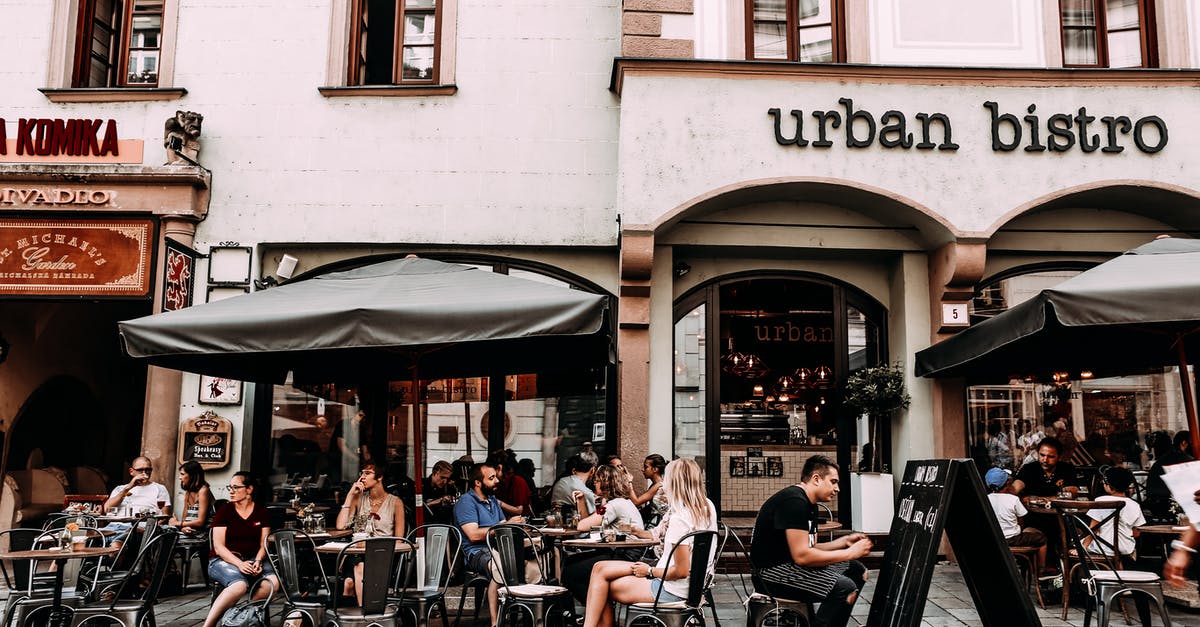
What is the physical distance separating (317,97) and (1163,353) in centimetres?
895

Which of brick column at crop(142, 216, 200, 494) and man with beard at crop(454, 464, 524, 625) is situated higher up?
brick column at crop(142, 216, 200, 494)

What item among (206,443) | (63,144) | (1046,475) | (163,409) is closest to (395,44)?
(63,144)

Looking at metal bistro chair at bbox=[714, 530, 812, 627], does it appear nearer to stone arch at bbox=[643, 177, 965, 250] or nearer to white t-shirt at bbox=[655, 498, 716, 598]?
white t-shirt at bbox=[655, 498, 716, 598]

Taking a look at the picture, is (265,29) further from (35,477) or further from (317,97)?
(35,477)

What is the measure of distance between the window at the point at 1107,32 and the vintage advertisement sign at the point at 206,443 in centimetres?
993

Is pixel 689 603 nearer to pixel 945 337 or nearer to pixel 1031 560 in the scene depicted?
pixel 1031 560

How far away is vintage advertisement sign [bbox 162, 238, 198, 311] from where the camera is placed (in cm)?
950

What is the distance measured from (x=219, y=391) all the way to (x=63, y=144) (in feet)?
10.8

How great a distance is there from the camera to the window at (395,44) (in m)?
10.8

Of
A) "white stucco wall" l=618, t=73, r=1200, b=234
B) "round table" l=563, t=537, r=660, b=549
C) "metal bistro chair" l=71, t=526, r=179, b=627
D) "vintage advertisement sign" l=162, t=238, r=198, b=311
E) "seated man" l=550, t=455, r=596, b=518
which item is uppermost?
"white stucco wall" l=618, t=73, r=1200, b=234

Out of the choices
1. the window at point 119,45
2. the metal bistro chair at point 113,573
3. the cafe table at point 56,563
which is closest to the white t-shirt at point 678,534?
the metal bistro chair at point 113,573

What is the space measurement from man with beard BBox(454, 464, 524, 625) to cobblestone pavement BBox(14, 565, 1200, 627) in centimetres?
54

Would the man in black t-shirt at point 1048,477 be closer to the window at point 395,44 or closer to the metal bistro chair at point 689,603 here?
the metal bistro chair at point 689,603

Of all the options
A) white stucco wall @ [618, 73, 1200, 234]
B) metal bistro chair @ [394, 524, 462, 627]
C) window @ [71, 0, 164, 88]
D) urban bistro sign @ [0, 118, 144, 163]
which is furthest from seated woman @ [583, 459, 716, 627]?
window @ [71, 0, 164, 88]
